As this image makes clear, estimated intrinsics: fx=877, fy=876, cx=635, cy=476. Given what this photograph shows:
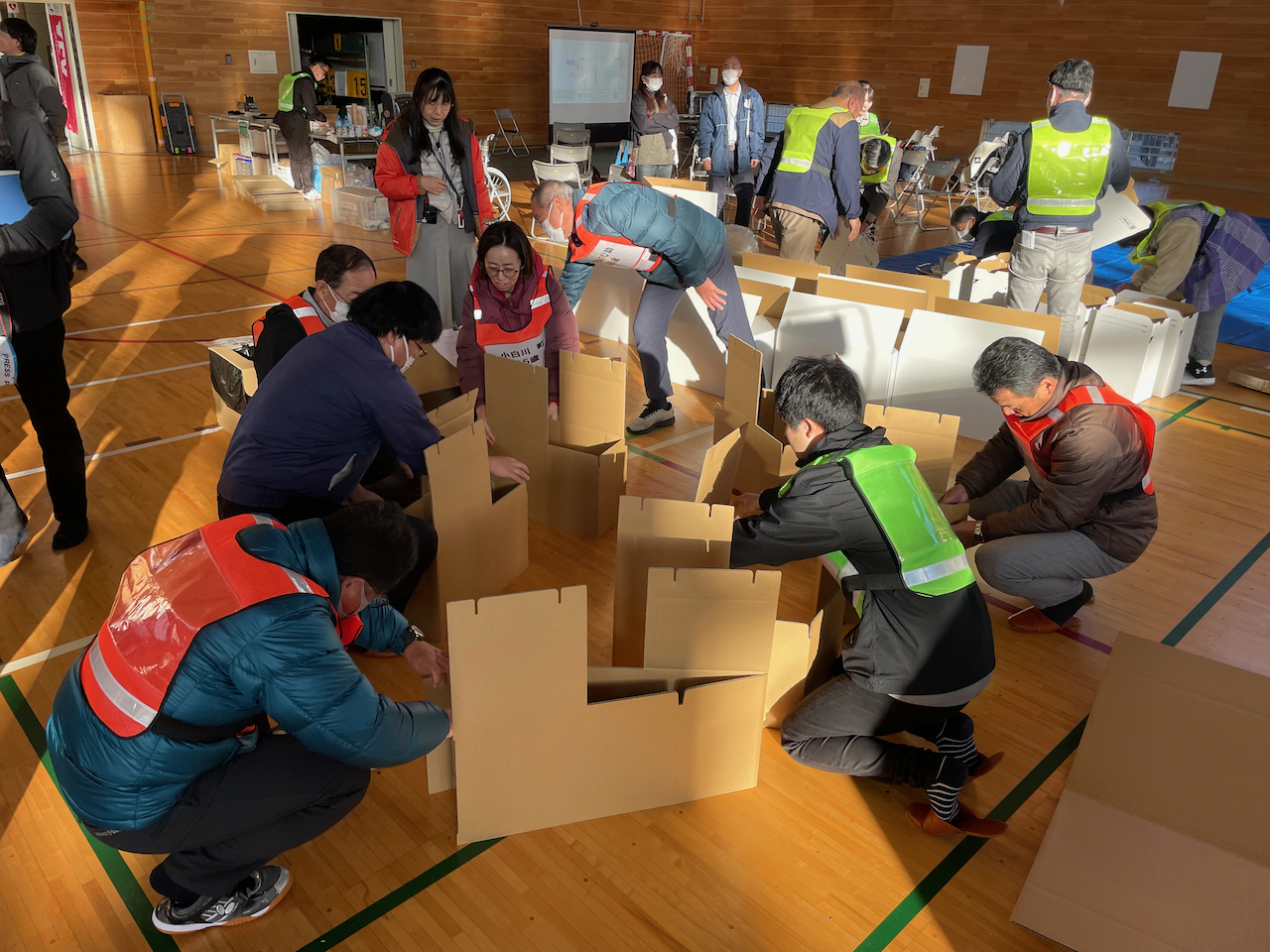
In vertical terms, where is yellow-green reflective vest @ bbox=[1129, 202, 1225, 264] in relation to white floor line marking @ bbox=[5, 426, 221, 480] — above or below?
above

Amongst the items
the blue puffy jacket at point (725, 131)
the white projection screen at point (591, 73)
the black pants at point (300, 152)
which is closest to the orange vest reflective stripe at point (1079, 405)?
the blue puffy jacket at point (725, 131)

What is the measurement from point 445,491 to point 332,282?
103 centimetres

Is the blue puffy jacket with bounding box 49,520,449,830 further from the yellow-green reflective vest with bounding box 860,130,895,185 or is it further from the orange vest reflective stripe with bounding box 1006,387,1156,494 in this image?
the yellow-green reflective vest with bounding box 860,130,895,185

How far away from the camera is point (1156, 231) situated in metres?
5.08

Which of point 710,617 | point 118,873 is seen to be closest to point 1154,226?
point 710,617

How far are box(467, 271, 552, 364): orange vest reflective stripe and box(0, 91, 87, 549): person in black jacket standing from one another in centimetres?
142

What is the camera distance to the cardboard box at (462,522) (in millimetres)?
2475

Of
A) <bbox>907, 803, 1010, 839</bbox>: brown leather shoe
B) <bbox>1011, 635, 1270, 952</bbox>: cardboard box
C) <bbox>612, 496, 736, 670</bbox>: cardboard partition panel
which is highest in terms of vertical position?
<bbox>612, 496, 736, 670</bbox>: cardboard partition panel

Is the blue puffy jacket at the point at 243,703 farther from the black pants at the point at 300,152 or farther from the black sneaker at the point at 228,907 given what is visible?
the black pants at the point at 300,152

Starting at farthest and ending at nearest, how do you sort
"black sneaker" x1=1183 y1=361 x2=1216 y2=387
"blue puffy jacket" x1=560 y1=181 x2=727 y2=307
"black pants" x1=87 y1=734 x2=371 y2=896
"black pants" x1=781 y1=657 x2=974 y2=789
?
"black sneaker" x1=1183 y1=361 x2=1216 y2=387, "blue puffy jacket" x1=560 y1=181 x2=727 y2=307, "black pants" x1=781 y1=657 x2=974 y2=789, "black pants" x1=87 y1=734 x2=371 y2=896

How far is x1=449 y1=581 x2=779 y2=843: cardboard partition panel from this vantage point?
1.81 metres

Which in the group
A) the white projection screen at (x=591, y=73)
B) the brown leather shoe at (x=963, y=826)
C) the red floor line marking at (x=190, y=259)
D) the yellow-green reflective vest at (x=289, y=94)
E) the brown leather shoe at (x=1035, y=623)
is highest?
the white projection screen at (x=591, y=73)

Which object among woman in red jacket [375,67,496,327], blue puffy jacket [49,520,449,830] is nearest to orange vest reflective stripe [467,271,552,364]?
woman in red jacket [375,67,496,327]

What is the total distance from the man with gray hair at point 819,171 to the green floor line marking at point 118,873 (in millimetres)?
4975
